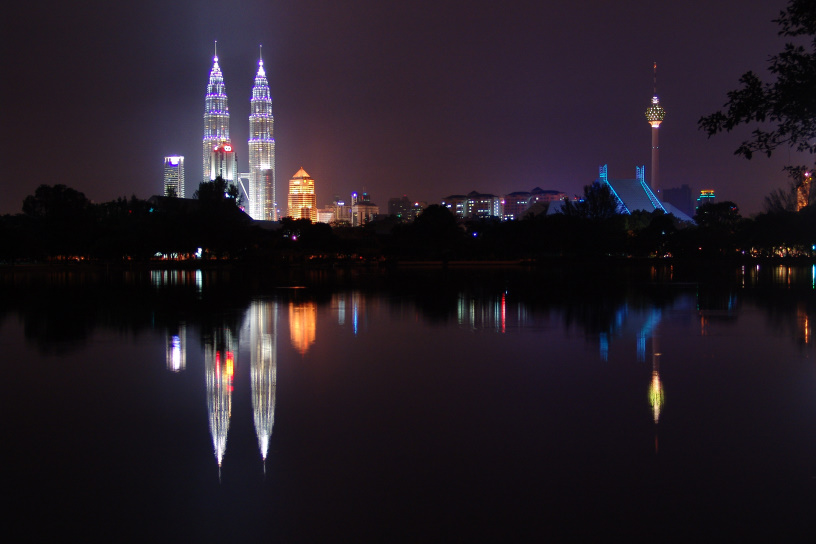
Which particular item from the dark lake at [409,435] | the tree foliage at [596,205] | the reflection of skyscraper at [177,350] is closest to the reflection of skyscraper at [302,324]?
the dark lake at [409,435]

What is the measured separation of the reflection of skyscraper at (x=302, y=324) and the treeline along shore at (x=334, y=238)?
139 feet

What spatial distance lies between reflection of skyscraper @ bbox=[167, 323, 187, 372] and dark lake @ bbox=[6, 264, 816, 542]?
0.19 ft

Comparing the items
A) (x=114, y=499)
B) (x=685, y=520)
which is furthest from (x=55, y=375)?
(x=685, y=520)

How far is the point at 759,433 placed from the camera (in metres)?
6.58

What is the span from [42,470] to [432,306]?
14.2 meters

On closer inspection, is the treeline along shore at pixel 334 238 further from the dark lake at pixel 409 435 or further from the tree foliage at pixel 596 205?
the dark lake at pixel 409 435

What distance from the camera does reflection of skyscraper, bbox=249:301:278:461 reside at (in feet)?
22.5

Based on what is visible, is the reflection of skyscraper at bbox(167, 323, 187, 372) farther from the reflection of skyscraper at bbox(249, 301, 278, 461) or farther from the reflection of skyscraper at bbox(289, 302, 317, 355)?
the reflection of skyscraper at bbox(289, 302, 317, 355)

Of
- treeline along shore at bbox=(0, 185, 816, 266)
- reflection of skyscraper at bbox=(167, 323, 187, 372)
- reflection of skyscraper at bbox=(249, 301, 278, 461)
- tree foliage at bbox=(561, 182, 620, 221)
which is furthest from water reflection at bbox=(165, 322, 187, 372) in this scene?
tree foliage at bbox=(561, 182, 620, 221)

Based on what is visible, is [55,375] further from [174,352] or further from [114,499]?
[114,499]

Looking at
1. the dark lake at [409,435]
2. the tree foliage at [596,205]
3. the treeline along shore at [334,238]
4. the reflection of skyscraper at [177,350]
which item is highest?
the tree foliage at [596,205]

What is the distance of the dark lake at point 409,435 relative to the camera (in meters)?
4.73

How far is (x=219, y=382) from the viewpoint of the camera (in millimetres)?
8852

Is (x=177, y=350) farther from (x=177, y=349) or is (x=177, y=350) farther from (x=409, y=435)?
(x=409, y=435)
